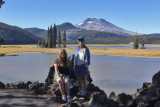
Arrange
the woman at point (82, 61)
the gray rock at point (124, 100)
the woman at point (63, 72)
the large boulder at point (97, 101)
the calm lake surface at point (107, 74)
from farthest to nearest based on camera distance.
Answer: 1. the calm lake surface at point (107, 74)
2. the woman at point (82, 61)
3. the woman at point (63, 72)
4. the gray rock at point (124, 100)
5. the large boulder at point (97, 101)

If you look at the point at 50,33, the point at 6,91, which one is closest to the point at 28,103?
the point at 6,91

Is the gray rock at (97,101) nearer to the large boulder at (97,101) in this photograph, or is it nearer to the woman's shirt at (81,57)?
the large boulder at (97,101)

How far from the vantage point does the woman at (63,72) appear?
306 inches

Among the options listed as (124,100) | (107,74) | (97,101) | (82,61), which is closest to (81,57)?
(82,61)

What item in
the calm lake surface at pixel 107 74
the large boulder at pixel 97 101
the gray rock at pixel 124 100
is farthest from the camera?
the calm lake surface at pixel 107 74

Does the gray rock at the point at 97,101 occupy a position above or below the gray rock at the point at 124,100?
above

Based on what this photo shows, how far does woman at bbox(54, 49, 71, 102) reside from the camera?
306 inches

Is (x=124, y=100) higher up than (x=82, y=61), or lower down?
lower down

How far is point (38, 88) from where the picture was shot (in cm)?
937

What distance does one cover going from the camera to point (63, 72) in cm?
797

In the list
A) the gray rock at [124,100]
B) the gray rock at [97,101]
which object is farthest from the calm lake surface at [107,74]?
the gray rock at [97,101]

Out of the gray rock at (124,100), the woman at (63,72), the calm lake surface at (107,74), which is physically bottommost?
the calm lake surface at (107,74)

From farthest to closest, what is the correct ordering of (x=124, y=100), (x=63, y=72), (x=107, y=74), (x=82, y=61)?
(x=107, y=74) → (x=82, y=61) → (x=63, y=72) → (x=124, y=100)

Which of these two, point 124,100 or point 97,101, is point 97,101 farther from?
point 124,100
